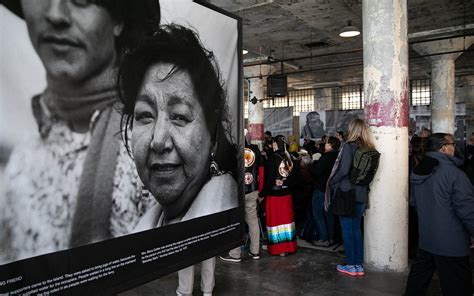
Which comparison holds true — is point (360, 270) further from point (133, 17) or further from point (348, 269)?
point (133, 17)

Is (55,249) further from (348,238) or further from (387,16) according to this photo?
(387,16)

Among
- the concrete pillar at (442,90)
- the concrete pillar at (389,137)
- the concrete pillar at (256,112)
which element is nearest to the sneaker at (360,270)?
the concrete pillar at (389,137)

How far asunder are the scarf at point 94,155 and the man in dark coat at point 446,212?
2549 mm

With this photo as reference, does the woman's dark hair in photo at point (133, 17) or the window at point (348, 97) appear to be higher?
the window at point (348, 97)

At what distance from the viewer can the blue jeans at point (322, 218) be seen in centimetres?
553

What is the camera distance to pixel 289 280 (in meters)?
4.06

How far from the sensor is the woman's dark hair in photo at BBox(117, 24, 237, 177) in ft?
5.57

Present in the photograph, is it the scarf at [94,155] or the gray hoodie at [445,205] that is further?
the gray hoodie at [445,205]

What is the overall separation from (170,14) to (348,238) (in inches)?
132

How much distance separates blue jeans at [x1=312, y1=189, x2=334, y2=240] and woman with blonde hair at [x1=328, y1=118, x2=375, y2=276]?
1236 mm

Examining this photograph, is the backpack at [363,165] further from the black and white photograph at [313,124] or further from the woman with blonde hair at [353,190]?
the black and white photograph at [313,124]

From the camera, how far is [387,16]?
440cm

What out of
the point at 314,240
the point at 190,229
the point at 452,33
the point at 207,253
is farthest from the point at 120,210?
the point at 452,33

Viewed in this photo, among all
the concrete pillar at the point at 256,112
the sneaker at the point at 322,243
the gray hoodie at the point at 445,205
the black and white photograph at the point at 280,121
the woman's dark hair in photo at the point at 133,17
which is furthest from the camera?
the black and white photograph at the point at 280,121
